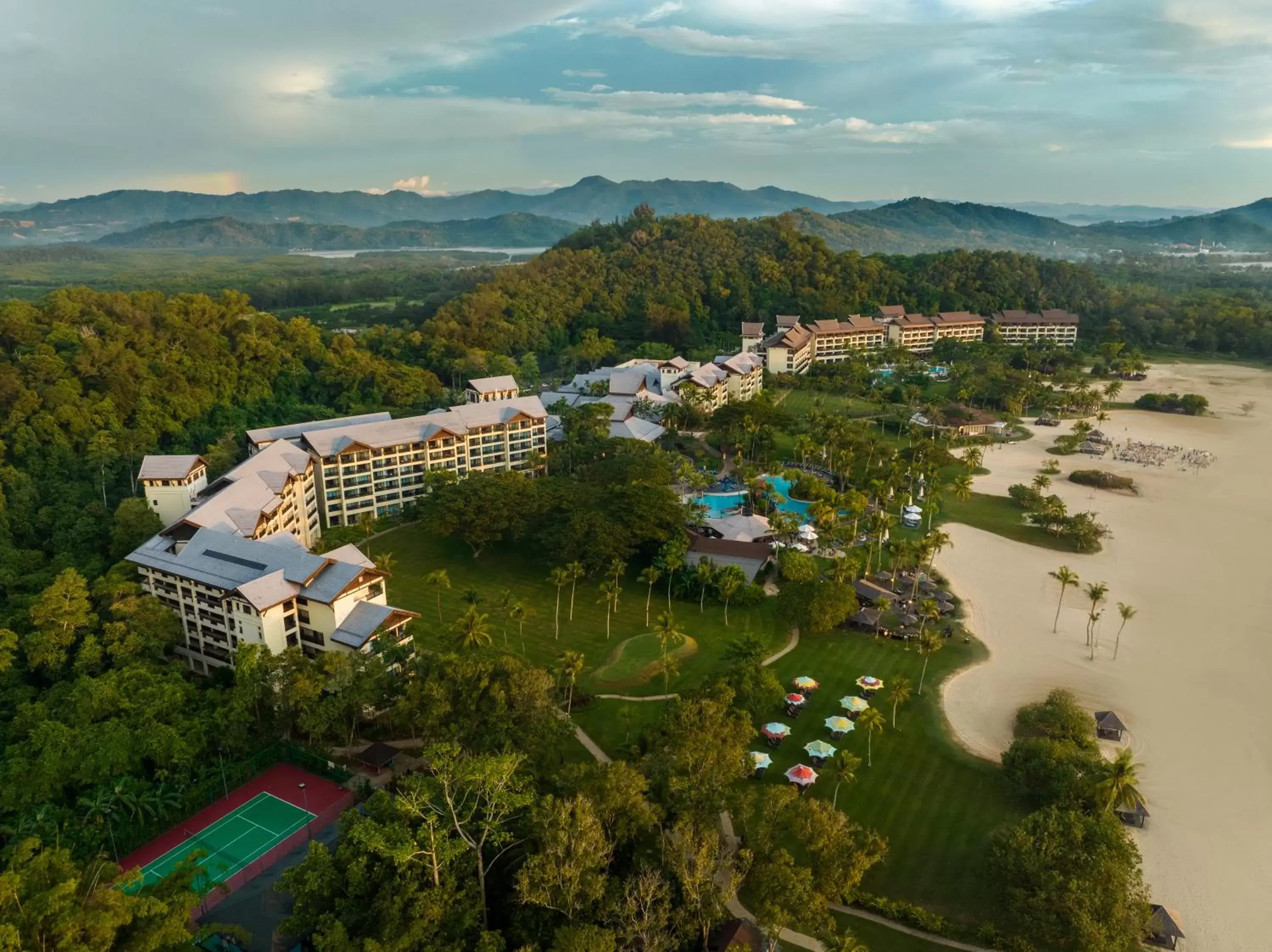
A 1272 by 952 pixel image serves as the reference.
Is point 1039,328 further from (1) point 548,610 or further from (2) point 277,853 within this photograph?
(2) point 277,853

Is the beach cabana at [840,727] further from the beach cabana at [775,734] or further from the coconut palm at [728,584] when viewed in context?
the coconut palm at [728,584]

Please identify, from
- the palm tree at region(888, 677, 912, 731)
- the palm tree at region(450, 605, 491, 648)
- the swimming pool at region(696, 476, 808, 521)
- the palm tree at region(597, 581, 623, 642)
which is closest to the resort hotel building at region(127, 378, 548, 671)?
the palm tree at region(450, 605, 491, 648)

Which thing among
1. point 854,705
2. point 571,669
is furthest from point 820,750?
point 571,669

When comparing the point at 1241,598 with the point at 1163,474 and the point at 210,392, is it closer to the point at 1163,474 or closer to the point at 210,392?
the point at 1163,474

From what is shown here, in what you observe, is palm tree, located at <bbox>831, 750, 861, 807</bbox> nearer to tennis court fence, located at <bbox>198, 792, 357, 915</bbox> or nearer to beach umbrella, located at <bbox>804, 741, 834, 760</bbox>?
beach umbrella, located at <bbox>804, 741, 834, 760</bbox>

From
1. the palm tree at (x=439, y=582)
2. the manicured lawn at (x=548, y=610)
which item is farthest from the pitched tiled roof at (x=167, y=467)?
the palm tree at (x=439, y=582)

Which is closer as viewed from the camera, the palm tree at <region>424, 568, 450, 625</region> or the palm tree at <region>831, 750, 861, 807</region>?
the palm tree at <region>831, 750, 861, 807</region>

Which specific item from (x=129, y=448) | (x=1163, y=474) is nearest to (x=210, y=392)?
(x=129, y=448)
